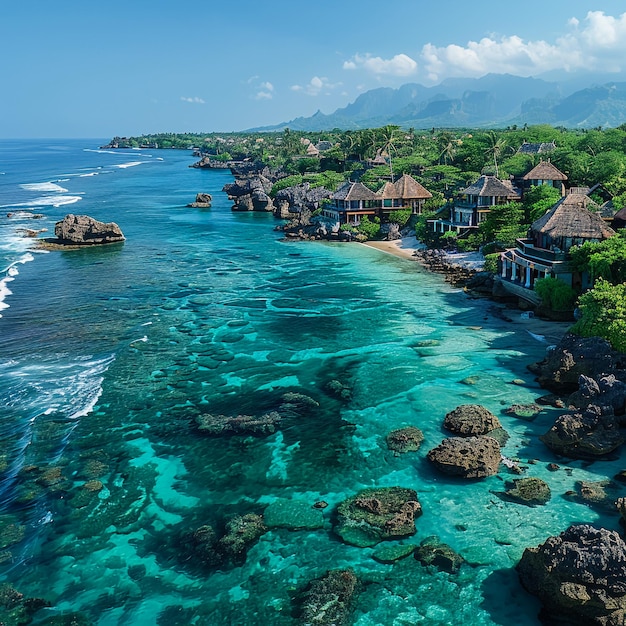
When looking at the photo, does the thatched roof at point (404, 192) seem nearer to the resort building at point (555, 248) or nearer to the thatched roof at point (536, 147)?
the resort building at point (555, 248)

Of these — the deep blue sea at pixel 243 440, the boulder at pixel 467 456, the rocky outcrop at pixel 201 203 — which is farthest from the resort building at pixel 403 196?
the boulder at pixel 467 456

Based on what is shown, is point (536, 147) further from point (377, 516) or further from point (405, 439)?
point (377, 516)

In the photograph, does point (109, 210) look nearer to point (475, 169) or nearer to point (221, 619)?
point (475, 169)

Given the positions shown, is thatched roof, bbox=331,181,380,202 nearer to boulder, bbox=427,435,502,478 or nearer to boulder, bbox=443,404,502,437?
boulder, bbox=443,404,502,437

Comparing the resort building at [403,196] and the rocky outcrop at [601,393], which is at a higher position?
the resort building at [403,196]

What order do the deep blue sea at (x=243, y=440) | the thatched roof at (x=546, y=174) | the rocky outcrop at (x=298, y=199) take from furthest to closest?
the rocky outcrop at (x=298, y=199), the thatched roof at (x=546, y=174), the deep blue sea at (x=243, y=440)

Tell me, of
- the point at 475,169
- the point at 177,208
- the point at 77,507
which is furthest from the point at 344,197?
the point at 77,507
